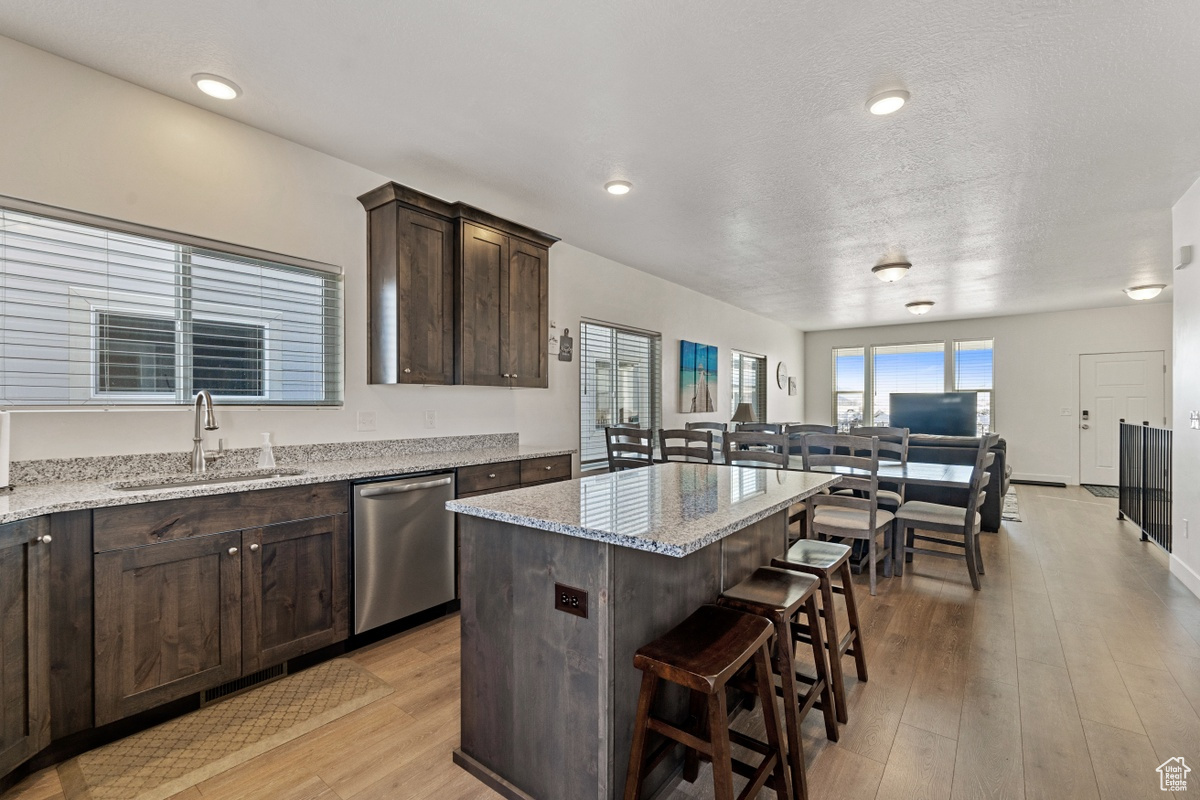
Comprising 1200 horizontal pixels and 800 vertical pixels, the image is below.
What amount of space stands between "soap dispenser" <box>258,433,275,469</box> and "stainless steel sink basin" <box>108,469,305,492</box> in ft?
0.10

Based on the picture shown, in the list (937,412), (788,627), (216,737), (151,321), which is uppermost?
(151,321)

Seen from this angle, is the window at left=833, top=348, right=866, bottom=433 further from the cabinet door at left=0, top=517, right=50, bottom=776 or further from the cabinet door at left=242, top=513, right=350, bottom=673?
the cabinet door at left=0, top=517, right=50, bottom=776

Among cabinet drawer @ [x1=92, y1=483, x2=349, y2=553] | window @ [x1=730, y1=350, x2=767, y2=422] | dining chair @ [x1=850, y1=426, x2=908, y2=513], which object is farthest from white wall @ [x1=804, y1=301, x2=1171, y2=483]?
cabinet drawer @ [x1=92, y1=483, x2=349, y2=553]

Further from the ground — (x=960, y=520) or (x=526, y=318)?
(x=526, y=318)

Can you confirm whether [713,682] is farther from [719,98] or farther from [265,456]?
[265,456]

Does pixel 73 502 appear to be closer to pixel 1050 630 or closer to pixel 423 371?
pixel 423 371

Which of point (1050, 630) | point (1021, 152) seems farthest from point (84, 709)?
point (1021, 152)

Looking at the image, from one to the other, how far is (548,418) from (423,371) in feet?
4.91

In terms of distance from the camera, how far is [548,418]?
175 inches

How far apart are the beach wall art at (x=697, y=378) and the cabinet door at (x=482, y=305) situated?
116 inches

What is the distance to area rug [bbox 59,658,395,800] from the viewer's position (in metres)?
1.73

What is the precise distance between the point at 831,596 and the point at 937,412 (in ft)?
24.7

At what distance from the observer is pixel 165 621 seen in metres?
1.99

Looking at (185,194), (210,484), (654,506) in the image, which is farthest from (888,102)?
(210,484)
